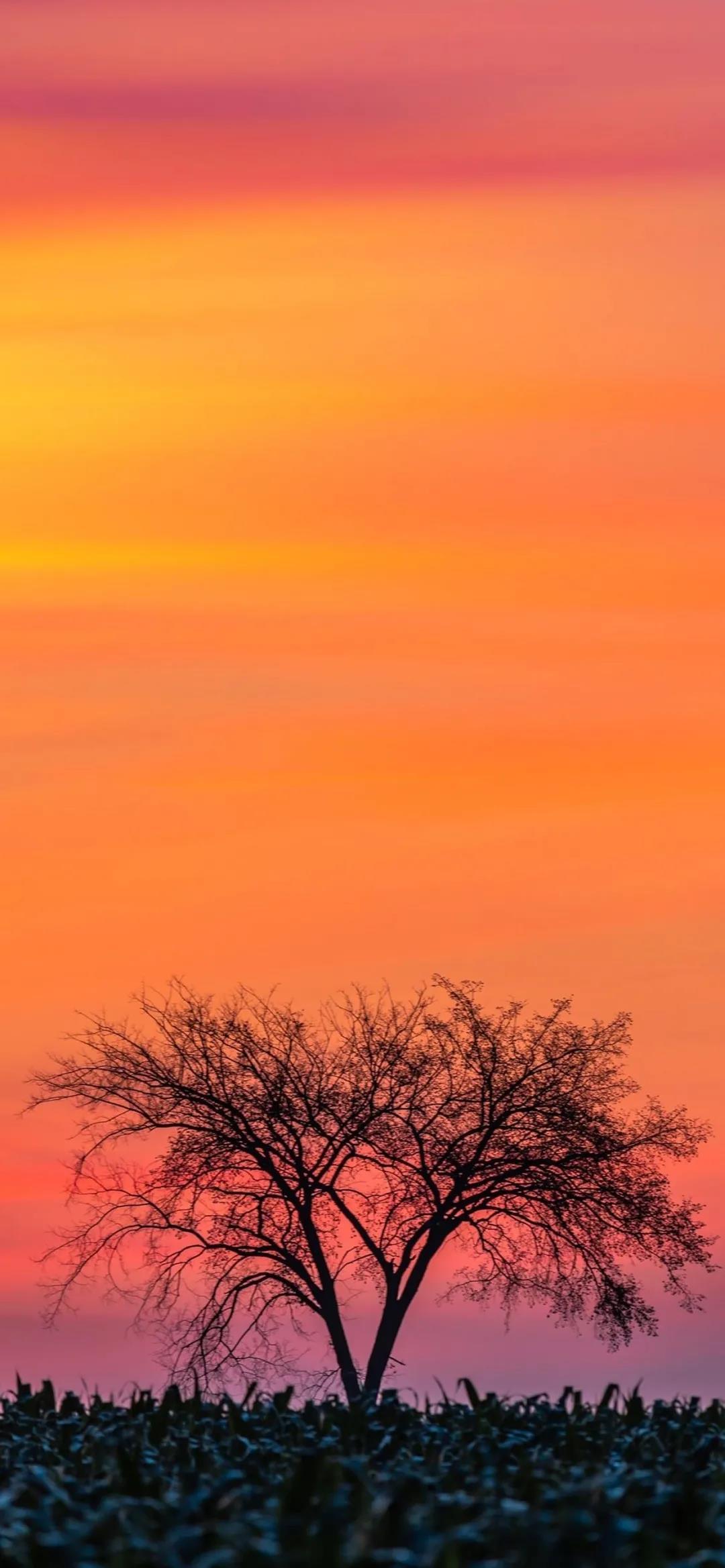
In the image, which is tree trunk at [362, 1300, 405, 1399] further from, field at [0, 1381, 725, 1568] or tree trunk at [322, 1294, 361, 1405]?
field at [0, 1381, 725, 1568]

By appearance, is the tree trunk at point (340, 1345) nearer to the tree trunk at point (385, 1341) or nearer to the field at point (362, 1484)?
the tree trunk at point (385, 1341)

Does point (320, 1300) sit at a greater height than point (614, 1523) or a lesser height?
greater

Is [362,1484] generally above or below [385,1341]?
below

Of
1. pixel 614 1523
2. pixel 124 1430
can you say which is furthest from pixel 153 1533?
pixel 124 1430

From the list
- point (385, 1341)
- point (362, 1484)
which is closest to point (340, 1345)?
point (385, 1341)

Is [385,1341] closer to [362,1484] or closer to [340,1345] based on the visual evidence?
[340,1345]

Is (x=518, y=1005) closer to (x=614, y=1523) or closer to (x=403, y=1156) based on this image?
(x=403, y=1156)

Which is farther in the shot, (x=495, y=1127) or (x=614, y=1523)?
(x=495, y=1127)

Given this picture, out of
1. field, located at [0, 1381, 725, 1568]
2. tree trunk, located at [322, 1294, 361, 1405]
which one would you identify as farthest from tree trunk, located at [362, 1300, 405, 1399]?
field, located at [0, 1381, 725, 1568]

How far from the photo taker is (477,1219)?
37.5 metres

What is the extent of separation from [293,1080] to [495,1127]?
393 centimetres

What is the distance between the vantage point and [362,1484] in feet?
38.7

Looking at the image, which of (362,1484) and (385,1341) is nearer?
(362,1484)

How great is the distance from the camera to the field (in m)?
10.0
